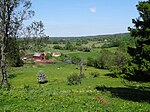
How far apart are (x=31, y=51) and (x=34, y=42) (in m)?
1.09

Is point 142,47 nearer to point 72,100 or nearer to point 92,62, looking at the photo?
point 72,100

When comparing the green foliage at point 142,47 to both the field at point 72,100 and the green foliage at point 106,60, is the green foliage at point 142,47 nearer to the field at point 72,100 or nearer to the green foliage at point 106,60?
the field at point 72,100

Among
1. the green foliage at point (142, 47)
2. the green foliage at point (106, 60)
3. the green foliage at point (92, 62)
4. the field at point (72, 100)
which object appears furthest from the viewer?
the green foliage at point (92, 62)

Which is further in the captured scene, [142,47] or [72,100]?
[142,47]

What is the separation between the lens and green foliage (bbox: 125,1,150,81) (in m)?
24.2

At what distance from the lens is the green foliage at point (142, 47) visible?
24188 millimetres

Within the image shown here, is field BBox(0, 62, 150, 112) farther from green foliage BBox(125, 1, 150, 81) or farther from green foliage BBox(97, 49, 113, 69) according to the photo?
green foliage BBox(97, 49, 113, 69)

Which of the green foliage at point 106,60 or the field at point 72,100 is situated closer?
the field at point 72,100

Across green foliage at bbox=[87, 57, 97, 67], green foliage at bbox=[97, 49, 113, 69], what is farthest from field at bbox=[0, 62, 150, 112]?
green foliage at bbox=[87, 57, 97, 67]

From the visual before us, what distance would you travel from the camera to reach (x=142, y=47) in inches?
967

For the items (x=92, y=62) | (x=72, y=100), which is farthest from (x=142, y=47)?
(x=92, y=62)

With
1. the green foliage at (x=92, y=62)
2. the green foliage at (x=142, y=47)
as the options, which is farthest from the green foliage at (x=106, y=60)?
the green foliage at (x=142, y=47)

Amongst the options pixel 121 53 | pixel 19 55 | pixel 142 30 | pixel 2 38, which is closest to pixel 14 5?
pixel 2 38

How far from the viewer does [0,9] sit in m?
30.8
